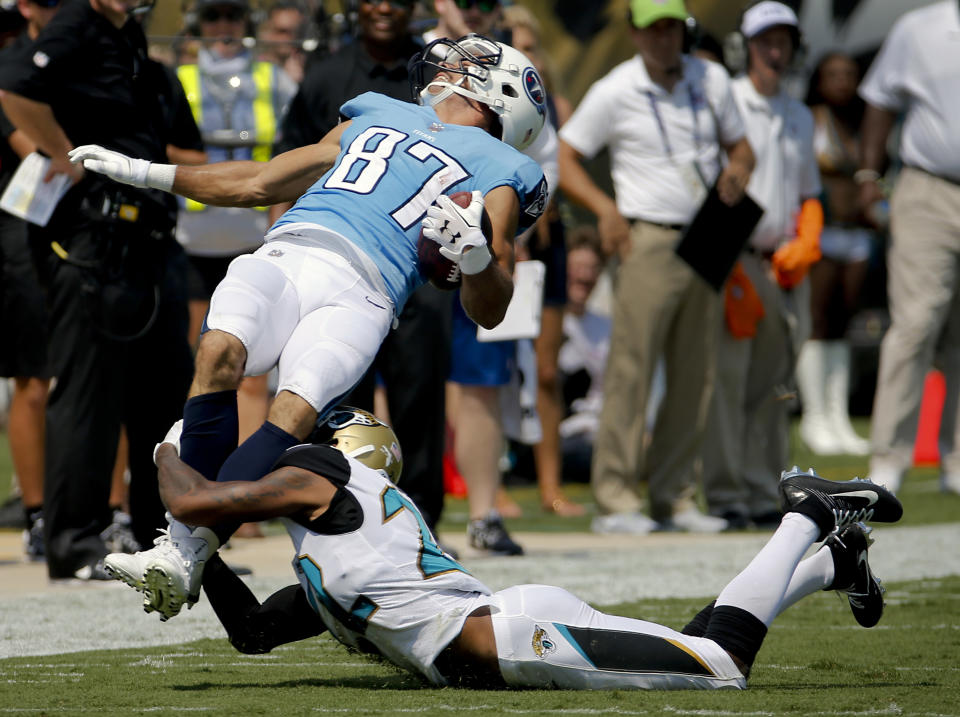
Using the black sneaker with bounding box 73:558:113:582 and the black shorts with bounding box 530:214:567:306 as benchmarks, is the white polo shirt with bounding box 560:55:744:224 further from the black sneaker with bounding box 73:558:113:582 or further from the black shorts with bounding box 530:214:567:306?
the black sneaker with bounding box 73:558:113:582

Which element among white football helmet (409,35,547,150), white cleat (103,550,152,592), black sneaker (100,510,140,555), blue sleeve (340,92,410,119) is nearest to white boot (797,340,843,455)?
black sneaker (100,510,140,555)

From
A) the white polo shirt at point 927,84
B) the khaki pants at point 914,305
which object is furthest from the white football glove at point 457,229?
the white polo shirt at point 927,84

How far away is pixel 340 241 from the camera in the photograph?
14.7ft

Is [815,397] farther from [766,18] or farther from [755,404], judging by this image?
[766,18]

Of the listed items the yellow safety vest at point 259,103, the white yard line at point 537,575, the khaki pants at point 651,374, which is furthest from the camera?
the khaki pants at point 651,374

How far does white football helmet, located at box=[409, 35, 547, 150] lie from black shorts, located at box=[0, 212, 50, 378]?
2.81 m

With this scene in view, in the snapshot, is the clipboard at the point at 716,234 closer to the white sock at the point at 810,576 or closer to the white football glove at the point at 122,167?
the white football glove at the point at 122,167

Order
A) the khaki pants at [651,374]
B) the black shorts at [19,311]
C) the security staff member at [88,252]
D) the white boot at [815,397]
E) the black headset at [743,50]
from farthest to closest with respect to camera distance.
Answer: the white boot at [815,397] < the black headset at [743,50] < the khaki pants at [651,374] < the black shorts at [19,311] < the security staff member at [88,252]

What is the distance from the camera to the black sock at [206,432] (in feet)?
13.9

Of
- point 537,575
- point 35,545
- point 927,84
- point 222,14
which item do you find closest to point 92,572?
point 35,545

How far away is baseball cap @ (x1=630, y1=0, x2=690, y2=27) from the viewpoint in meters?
7.96

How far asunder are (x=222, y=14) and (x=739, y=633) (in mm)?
5248

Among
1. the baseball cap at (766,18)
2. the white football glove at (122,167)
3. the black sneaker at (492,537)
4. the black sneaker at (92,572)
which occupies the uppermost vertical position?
the white football glove at (122,167)

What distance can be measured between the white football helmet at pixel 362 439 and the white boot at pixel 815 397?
827cm
